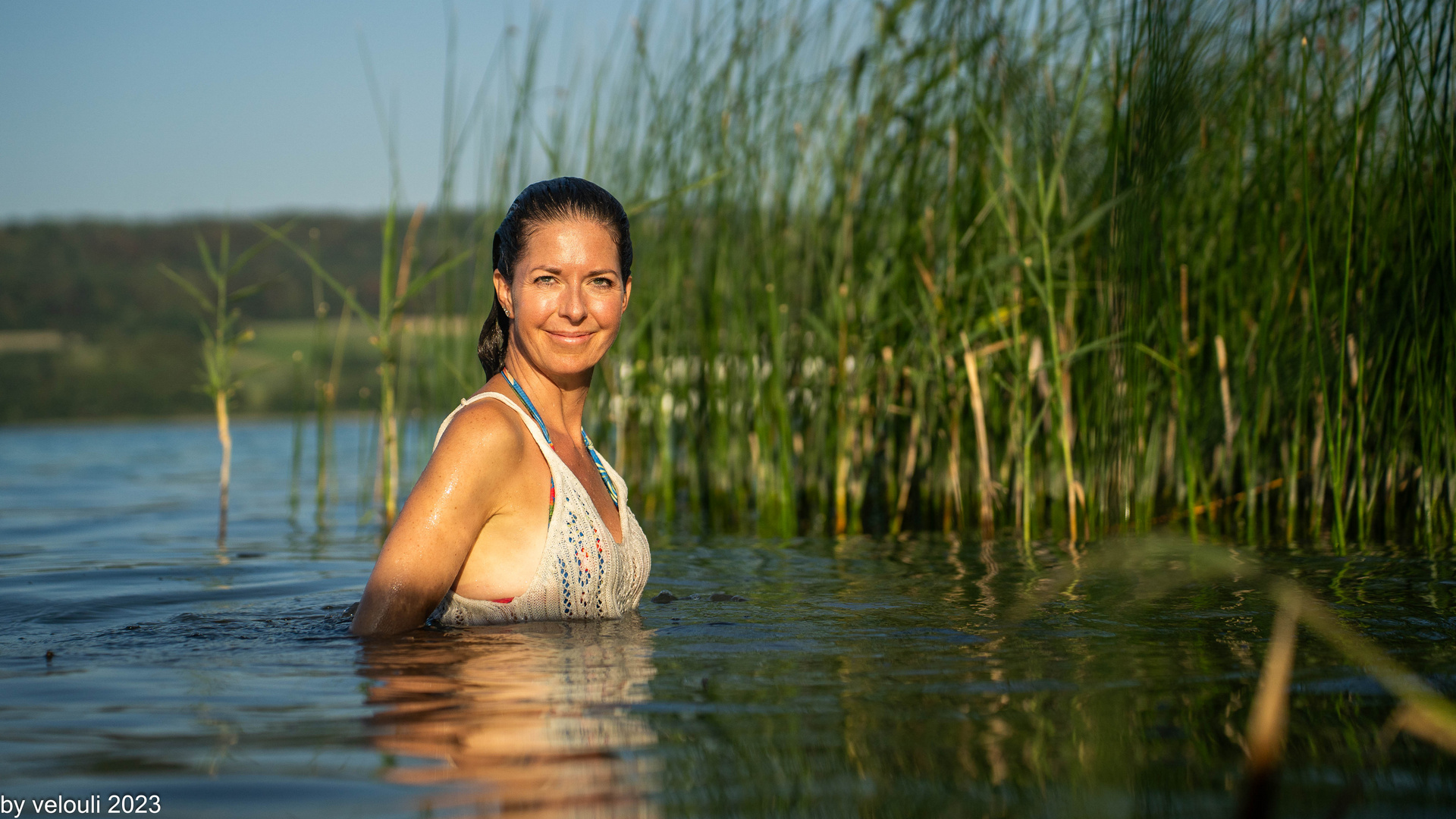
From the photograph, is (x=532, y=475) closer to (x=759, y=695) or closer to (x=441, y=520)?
(x=441, y=520)

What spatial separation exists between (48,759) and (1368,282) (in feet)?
13.7

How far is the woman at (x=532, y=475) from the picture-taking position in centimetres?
244

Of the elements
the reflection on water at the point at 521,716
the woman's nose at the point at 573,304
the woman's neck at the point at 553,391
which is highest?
the woman's nose at the point at 573,304

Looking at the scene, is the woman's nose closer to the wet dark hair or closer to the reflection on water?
the wet dark hair

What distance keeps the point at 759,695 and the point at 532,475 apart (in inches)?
31.7

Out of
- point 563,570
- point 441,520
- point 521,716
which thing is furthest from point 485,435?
point 521,716

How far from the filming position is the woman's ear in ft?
9.53

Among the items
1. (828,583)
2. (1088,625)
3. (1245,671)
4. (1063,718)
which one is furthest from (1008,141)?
(1063,718)

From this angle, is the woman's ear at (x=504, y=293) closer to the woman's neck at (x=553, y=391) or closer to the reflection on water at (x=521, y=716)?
the woman's neck at (x=553, y=391)

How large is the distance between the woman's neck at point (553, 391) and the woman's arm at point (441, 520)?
310 millimetres

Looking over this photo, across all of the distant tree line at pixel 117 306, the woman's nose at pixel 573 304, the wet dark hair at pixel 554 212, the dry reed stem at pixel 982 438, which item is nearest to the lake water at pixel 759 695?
the dry reed stem at pixel 982 438

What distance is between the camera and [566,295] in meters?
2.75

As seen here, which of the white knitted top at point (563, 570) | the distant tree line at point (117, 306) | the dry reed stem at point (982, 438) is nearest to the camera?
the white knitted top at point (563, 570)

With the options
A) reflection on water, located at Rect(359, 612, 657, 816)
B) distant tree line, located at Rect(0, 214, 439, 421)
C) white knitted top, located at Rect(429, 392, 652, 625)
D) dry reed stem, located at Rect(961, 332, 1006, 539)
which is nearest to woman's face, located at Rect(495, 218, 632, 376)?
white knitted top, located at Rect(429, 392, 652, 625)
